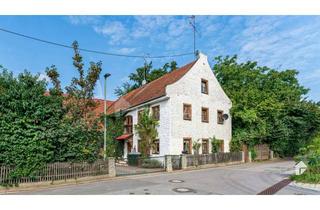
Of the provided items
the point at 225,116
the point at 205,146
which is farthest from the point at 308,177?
the point at 225,116

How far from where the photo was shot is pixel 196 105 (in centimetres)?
2338

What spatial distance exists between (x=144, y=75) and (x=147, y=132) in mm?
12190

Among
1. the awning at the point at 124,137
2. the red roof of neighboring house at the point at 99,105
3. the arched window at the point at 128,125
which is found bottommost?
the awning at the point at 124,137

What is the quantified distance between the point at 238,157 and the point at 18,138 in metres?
15.4

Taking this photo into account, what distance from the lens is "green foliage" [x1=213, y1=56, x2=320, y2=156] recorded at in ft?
85.4

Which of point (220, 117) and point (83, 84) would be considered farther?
point (220, 117)

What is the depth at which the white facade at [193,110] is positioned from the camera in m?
21.7

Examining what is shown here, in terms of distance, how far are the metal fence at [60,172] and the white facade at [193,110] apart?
21.9ft

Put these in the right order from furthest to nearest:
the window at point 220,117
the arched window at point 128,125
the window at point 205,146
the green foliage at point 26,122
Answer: the arched window at point 128,125 < the window at point 220,117 < the window at point 205,146 < the green foliage at point 26,122

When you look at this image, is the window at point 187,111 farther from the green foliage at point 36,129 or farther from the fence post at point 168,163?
the green foliage at point 36,129

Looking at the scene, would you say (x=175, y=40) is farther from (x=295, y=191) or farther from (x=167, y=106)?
(x=295, y=191)

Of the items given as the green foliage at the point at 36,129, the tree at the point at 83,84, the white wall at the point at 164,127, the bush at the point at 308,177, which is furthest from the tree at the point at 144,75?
the bush at the point at 308,177

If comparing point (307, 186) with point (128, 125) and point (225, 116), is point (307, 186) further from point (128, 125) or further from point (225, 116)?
point (128, 125)

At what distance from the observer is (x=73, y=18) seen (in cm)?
1338
